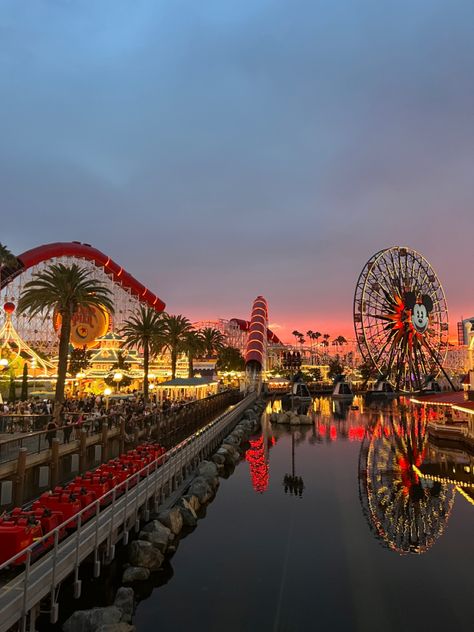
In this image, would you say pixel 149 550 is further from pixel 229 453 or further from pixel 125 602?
pixel 229 453

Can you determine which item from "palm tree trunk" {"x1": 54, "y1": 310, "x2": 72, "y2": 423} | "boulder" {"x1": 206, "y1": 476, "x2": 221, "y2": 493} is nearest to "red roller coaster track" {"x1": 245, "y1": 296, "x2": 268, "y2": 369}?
"palm tree trunk" {"x1": 54, "y1": 310, "x2": 72, "y2": 423}

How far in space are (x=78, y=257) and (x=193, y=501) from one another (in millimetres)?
75044

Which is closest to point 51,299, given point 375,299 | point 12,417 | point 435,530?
point 12,417

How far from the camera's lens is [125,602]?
40.0 feet

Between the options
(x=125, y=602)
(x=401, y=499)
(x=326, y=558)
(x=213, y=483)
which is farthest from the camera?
(x=213, y=483)

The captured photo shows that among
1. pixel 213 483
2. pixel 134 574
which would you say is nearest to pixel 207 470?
pixel 213 483

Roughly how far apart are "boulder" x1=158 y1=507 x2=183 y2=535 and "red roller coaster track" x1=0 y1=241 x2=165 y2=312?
176 feet

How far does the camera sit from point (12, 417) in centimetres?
2378

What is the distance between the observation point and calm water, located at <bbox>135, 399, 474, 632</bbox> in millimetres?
12688

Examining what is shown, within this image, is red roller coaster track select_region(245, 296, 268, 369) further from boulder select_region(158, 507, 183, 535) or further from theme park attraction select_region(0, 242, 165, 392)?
boulder select_region(158, 507, 183, 535)

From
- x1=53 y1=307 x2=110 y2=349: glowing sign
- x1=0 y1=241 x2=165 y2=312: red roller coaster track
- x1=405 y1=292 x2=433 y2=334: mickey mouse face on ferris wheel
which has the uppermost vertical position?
x1=0 y1=241 x2=165 y2=312: red roller coaster track

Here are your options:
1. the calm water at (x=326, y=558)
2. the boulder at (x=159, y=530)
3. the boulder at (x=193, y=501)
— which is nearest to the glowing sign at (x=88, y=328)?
the calm water at (x=326, y=558)

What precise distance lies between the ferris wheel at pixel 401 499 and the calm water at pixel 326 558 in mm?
58

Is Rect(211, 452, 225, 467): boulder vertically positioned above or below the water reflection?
above
